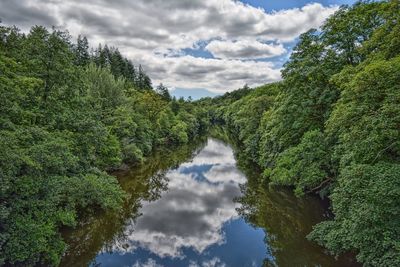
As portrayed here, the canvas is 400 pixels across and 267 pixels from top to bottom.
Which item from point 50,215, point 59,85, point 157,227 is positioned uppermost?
point 59,85

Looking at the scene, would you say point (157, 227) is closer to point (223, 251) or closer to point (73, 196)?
point (223, 251)

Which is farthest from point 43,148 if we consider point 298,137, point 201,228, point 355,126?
point 298,137

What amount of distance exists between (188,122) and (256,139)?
1300 inches

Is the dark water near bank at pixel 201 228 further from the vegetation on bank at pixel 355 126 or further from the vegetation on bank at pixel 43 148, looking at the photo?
the vegetation on bank at pixel 355 126

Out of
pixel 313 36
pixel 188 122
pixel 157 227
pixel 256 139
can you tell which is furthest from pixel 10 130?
pixel 188 122

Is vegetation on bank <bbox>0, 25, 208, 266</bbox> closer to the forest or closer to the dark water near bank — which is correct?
the forest

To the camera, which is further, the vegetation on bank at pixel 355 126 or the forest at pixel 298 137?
the forest at pixel 298 137

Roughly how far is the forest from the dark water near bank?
134 centimetres

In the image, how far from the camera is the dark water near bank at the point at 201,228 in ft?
45.0

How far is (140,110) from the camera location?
44.4m

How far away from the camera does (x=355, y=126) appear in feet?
35.1

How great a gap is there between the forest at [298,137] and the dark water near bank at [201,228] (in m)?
1.34

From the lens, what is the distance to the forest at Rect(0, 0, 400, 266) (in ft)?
31.3

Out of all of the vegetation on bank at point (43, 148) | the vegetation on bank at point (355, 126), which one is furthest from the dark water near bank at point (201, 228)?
the vegetation on bank at point (355, 126)
